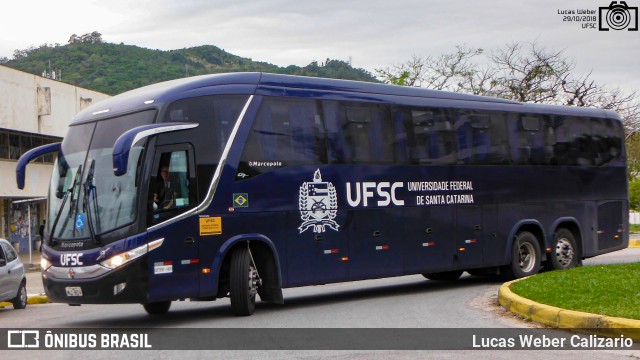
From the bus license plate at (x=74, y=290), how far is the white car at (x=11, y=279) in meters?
6.32

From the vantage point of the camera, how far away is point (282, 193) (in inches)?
594

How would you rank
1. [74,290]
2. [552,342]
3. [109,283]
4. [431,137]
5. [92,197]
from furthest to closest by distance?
[431,137] → [92,197] → [74,290] → [109,283] → [552,342]

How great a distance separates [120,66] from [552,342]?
7942 cm

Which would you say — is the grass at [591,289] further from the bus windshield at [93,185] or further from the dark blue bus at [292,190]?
the bus windshield at [93,185]

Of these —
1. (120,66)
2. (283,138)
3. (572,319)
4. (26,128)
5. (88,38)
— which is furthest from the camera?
(88,38)

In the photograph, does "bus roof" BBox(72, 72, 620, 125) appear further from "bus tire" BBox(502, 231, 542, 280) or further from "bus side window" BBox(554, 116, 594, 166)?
"bus side window" BBox(554, 116, 594, 166)

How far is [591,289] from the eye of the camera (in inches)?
540

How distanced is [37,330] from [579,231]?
13.0m

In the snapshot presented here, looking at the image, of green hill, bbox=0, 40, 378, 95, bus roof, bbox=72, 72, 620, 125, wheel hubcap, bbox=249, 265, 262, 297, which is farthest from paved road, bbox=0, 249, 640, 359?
green hill, bbox=0, 40, 378, 95

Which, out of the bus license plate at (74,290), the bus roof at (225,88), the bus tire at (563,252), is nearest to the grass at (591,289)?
the bus tire at (563,252)

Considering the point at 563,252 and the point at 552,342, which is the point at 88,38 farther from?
the point at 552,342

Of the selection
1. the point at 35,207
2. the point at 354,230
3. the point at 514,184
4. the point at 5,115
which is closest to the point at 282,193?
the point at 354,230

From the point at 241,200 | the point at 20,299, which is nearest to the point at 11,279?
the point at 20,299

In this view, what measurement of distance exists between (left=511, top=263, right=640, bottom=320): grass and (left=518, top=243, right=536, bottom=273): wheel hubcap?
2.31m
